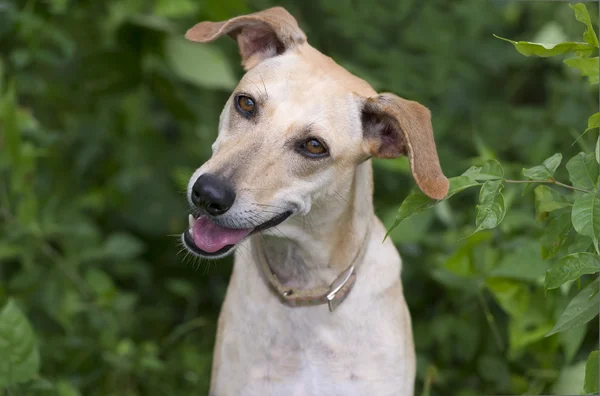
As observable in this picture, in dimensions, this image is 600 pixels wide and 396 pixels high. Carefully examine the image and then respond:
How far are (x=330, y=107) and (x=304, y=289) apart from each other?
2.36ft

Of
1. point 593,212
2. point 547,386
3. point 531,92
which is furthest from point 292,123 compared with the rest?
point 531,92

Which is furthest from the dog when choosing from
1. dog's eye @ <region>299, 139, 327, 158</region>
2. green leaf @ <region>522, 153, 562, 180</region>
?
green leaf @ <region>522, 153, 562, 180</region>

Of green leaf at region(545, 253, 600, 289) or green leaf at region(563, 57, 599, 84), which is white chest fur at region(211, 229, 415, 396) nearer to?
green leaf at region(545, 253, 600, 289)

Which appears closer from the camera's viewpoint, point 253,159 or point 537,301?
point 253,159

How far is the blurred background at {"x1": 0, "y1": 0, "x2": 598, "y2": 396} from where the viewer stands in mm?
4223

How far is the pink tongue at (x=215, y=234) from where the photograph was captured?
2848mm

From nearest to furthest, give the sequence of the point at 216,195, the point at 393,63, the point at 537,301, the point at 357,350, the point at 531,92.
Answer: the point at 216,195, the point at 357,350, the point at 537,301, the point at 393,63, the point at 531,92

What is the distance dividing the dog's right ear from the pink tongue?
745 millimetres

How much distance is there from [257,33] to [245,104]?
46 centimetres

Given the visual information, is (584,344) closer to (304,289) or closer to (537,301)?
(537,301)

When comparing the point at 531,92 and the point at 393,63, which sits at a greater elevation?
the point at 393,63

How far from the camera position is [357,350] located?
310 cm

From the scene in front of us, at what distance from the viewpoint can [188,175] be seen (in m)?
4.12

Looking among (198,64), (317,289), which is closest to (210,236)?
(317,289)
